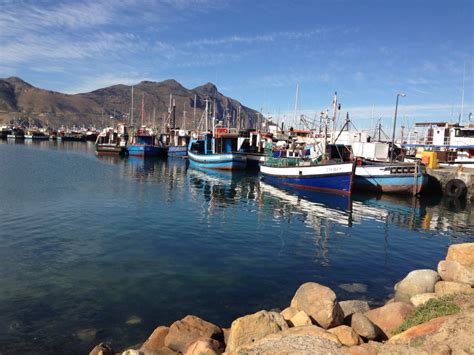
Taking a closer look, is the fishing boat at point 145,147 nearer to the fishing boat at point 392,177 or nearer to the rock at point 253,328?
the fishing boat at point 392,177

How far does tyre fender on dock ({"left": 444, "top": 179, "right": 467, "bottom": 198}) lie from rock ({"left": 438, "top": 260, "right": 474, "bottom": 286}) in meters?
32.3

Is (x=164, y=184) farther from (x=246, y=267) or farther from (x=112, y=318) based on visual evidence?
(x=112, y=318)

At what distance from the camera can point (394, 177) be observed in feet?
132

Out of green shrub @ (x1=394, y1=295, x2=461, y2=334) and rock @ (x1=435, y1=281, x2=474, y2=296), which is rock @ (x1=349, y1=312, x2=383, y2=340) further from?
rock @ (x1=435, y1=281, x2=474, y2=296)

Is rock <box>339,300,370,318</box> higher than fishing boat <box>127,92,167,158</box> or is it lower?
lower

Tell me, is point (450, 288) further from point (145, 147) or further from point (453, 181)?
point (145, 147)

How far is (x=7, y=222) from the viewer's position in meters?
21.4

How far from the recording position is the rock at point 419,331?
7.79 meters

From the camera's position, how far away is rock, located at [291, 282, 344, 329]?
30.0ft

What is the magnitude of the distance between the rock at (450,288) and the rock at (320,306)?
374 cm

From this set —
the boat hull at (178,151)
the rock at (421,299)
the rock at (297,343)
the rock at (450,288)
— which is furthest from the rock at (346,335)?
the boat hull at (178,151)

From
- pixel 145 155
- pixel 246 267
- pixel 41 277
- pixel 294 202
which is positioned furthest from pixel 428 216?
pixel 145 155

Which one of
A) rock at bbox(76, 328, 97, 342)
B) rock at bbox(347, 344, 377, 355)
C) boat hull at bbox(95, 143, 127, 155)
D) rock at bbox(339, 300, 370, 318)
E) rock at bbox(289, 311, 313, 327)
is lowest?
rock at bbox(76, 328, 97, 342)

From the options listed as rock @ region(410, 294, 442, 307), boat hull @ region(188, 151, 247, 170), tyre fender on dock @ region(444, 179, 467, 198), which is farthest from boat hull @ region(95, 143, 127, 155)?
rock @ region(410, 294, 442, 307)
